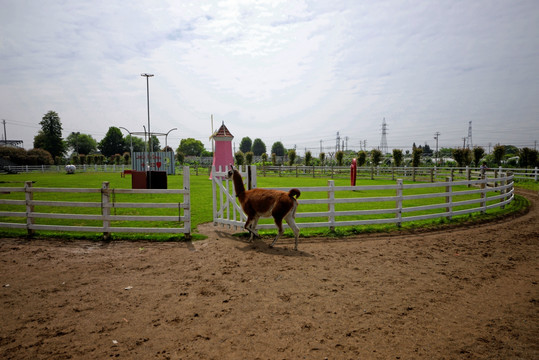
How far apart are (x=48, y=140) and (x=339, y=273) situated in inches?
3791

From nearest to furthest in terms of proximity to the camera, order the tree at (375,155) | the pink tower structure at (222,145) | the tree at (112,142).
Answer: the pink tower structure at (222,145), the tree at (375,155), the tree at (112,142)

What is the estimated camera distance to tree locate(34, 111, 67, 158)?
78.4 meters

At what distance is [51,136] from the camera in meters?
79.1

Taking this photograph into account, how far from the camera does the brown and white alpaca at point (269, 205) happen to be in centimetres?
647

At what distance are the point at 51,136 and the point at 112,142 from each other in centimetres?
2046

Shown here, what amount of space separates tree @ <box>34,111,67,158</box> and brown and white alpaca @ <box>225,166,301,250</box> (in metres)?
91.7

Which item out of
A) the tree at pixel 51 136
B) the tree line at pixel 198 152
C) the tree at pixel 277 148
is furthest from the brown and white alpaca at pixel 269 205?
the tree at pixel 277 148

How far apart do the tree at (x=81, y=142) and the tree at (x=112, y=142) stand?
887 inches

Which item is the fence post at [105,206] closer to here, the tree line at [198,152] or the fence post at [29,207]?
the fence post at [29,207]

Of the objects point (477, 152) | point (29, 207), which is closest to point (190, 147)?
point (477, 152)

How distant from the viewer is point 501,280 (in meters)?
4.86

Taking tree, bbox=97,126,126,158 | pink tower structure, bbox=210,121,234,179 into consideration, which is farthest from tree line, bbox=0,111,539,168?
pink tower structure, bbox=210,121,234,179

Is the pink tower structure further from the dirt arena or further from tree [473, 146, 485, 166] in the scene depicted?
tree [473, 146, 485, 166]

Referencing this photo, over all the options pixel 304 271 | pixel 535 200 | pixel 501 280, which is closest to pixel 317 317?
pixel 304 271
